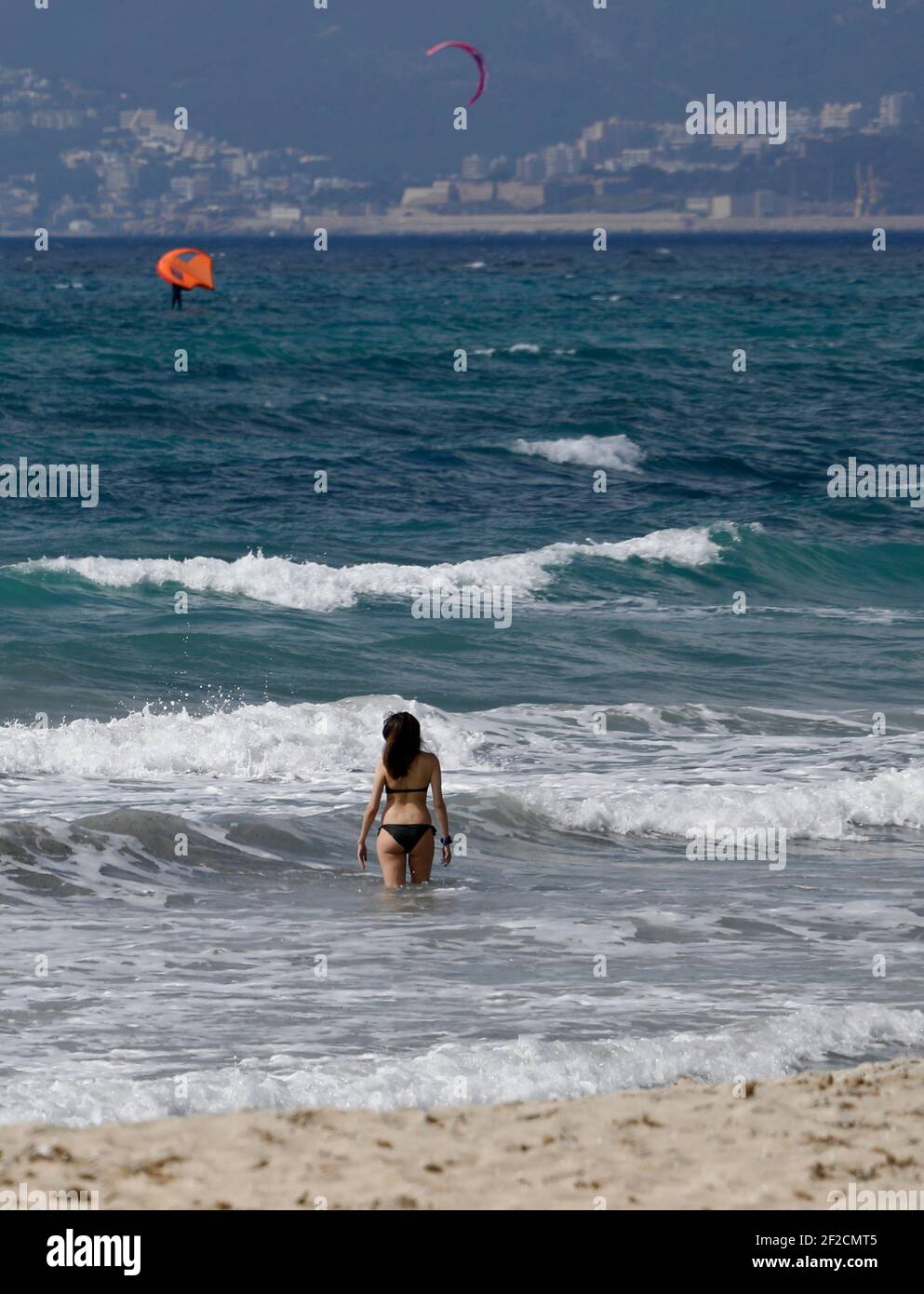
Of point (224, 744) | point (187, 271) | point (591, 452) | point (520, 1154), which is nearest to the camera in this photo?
point (520, 1154)

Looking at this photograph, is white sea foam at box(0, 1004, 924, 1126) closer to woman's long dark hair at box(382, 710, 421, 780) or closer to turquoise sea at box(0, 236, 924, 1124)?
turquoise sea at box(0, 236, 924, 1124)

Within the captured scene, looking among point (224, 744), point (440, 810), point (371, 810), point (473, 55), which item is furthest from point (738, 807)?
point (473, 55)

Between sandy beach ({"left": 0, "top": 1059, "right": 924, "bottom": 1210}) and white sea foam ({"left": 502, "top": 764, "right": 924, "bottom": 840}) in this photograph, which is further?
white sea foam ({"left": 502, "top": 764, "right": 924, "bottom": 840})

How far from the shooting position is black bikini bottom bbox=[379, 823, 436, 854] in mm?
10234

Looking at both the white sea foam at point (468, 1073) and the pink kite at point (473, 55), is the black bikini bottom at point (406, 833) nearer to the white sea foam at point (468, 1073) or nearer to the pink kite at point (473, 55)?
the white sea foam at point (468, 1073)

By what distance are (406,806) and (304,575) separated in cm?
1035

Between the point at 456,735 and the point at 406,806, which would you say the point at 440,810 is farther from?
the point at 456,735

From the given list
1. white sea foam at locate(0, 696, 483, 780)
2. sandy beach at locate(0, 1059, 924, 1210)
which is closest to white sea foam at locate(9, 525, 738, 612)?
white sea foam at locate(0, 696, 483, 780)

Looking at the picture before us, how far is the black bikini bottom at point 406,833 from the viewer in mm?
Answer: 10234

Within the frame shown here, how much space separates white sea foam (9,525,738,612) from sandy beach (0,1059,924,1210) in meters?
13.1

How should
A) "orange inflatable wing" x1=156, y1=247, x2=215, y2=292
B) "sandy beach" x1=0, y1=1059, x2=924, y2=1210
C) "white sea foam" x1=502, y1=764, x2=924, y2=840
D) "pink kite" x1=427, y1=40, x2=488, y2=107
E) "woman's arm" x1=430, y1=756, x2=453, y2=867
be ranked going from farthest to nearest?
"orange inflatable wing" x1=156, y1=247, x2=215, y2=292
"pink kite" x1=427, y1=40, x2=488, y2=107
"white sea foam" x1=502, y1=764, x2=924, y2=840
"woman's arm" x1=430, y1=756, x2=453, y2=867
"sandy beach" x1=0, y1=1059, x2=924, y2=1210

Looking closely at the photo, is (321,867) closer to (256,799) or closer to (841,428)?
(256,799)

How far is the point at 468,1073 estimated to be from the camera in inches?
279
